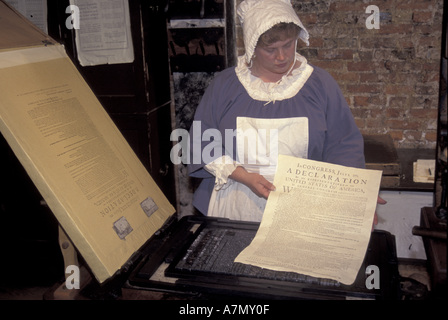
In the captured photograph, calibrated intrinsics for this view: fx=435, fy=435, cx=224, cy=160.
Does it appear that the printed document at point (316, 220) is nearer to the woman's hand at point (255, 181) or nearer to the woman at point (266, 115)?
the woman's hand at point (255, 181)

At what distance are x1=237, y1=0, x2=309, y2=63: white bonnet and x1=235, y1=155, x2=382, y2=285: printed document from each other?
2.10 ft

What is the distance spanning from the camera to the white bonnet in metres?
1.58

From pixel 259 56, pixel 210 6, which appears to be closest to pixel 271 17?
pixel 259 56

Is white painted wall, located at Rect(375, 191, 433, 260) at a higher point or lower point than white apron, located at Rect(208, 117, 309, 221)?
lower

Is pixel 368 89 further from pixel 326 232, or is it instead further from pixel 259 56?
pixel 326 232

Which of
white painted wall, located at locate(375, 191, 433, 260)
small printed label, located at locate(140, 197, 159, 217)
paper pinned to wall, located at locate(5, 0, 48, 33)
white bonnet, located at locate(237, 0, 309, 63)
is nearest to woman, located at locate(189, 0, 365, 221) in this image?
white bonnet, located at locate(237, 0, 309, 63)

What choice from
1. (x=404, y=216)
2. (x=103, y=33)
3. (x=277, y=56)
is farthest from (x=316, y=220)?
(x=103, y=33)

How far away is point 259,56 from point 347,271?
1.03m

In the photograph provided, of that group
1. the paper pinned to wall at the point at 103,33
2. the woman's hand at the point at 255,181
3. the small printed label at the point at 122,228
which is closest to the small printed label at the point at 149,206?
the small printed label at the point at 122,228

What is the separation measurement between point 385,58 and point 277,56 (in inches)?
49.4

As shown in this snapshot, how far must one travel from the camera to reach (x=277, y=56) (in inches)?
65.9

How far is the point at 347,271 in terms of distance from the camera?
0.96 meters

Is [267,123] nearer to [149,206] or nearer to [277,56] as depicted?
[277,56]

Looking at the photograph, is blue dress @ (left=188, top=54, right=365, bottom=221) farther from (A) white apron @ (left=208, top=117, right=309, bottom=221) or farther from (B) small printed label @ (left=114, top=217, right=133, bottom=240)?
(B) small printed label @ (left=114, top=217, right=133, bottom=240)
